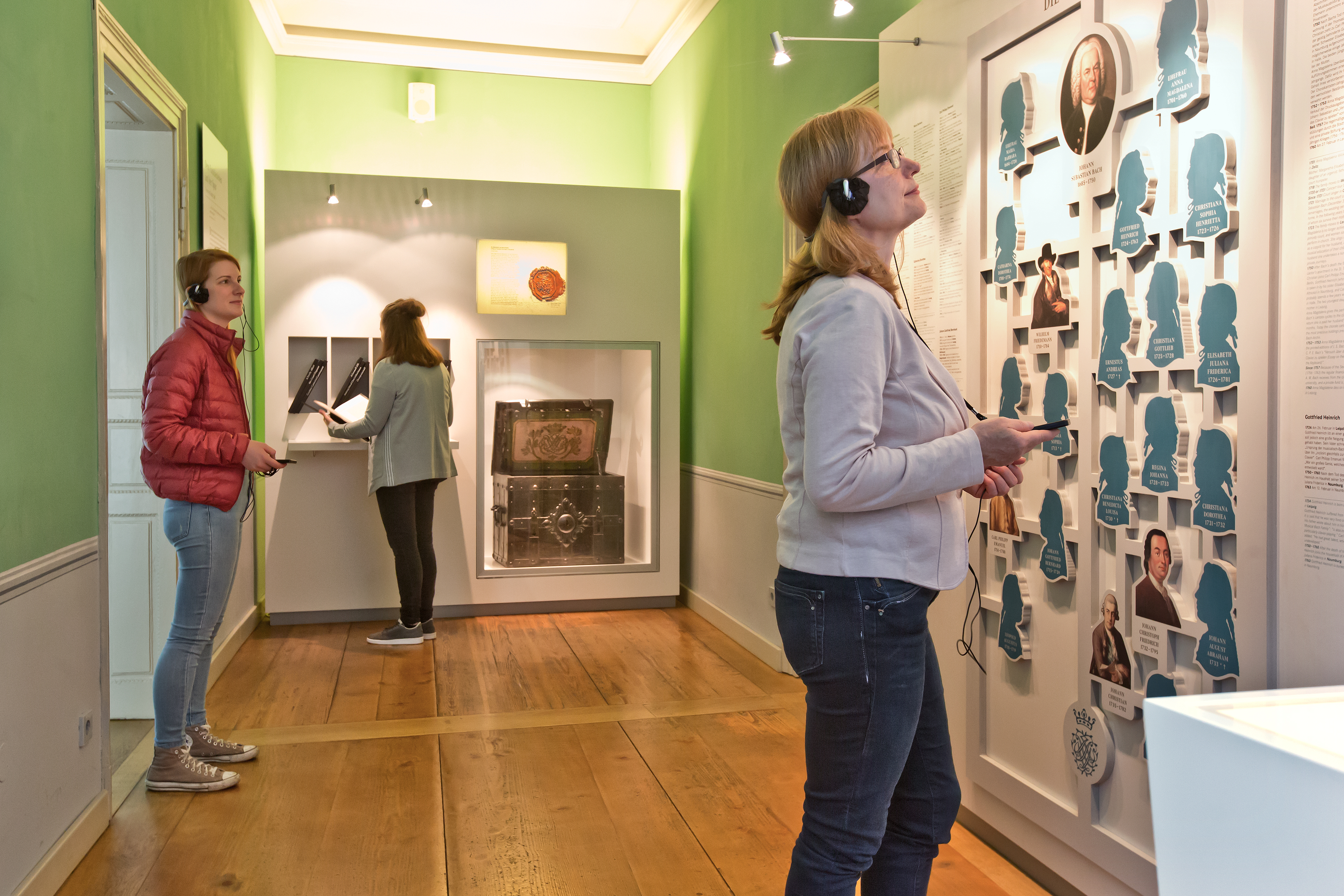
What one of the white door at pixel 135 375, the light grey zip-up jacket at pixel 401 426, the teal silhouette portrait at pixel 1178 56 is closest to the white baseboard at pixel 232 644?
the white door at pixel 135 375

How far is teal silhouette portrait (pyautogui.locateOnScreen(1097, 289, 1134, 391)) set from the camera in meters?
1.92

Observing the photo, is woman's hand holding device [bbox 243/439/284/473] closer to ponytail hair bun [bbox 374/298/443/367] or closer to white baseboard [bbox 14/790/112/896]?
white baseboard [bbox 14/790/112/896]

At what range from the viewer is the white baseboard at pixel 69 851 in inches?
84.4

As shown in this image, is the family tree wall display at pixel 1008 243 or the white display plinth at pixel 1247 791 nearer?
the white display plinth at pixel 1247 791

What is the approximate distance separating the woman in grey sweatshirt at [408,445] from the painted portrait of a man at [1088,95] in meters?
3.27

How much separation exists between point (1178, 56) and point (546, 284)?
152 inches

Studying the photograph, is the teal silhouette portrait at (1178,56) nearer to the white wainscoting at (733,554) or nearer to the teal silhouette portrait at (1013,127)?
the teal silhouette portrait at (1013,127)

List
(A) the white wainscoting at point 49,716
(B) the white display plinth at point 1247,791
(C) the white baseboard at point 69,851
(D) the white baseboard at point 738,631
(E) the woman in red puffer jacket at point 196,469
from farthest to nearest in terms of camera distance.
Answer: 1. (D) the white baseboard at point 738,631
2. (E) the woman in red puffer jacket at point 196,469
3. (C) the white baseboard at point 69,851
4. (A) the white wainscoting at point 49,716
5. (B) the white display plinth at point 1247,791

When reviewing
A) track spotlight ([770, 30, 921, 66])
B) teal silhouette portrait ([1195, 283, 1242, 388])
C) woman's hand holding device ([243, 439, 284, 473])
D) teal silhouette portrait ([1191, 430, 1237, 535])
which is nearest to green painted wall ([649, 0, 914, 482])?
track spotlight ([770, 30, 921, 66])

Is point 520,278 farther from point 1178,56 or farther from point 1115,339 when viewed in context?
point 1178,56

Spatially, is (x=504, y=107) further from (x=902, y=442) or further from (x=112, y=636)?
(x=902, y=442)

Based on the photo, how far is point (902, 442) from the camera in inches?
52.3

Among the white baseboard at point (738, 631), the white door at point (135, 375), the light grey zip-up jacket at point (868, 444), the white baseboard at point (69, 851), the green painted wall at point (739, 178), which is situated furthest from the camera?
the white baseboard at point (738, 631)

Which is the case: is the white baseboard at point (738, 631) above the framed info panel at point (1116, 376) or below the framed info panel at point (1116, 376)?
below
